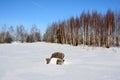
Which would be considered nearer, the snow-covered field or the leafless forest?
the snow-covered field

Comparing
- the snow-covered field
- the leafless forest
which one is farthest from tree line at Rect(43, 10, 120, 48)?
the snow-covered field

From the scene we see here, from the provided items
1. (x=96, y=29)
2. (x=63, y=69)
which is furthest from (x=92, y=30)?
(x=63, y=69)

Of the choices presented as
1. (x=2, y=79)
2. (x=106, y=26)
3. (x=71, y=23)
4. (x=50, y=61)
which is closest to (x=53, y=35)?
(x=71, y=23)

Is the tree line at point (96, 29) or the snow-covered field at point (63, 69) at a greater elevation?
the tree line at point (96, 29)

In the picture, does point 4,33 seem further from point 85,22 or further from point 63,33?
point 85,22

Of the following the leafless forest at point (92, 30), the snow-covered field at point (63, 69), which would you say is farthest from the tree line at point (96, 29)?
the snow-covered field at point (63, 69)

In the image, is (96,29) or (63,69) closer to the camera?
(63,69)

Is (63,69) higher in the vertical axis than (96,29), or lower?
lower

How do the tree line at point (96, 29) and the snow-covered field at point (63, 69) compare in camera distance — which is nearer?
the snow-covered field at point (63, 69)

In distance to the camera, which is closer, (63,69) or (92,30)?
(63,69)

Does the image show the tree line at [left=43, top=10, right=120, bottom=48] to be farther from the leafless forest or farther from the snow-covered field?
the snow-covered field

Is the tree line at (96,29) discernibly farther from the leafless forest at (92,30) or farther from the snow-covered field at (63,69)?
the snow-covered field at (63,69)

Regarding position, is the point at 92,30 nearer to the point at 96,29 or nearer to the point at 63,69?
the point at 96,29

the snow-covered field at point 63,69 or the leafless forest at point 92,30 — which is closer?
the snow-covered field at point 63,69
